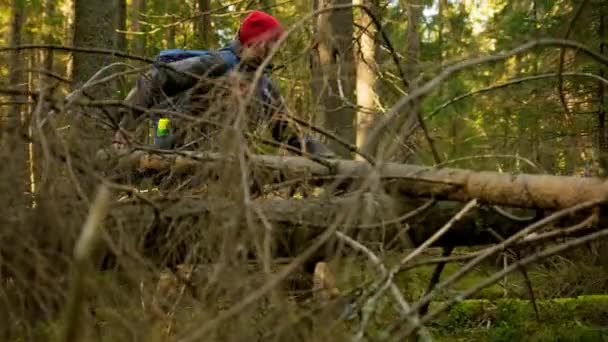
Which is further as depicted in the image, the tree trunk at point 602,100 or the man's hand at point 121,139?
the tree trunk at point 602,100

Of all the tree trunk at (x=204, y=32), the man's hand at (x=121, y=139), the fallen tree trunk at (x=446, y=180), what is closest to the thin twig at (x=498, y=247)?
the fallen tree trunk at (x=446, y=180)

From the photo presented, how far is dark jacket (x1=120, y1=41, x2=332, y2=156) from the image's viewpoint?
3.10 meters

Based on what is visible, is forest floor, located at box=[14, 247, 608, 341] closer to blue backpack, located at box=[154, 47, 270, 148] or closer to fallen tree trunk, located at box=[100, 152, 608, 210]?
fallen tree trunk, located at box=[100, 152, 608, 210]

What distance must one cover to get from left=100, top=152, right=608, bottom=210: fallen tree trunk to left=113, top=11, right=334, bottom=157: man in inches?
3.7

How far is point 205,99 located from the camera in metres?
3.23

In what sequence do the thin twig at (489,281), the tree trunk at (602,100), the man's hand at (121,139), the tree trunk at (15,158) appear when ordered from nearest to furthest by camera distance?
the thin twig at (489,281) → the tree trunk at (15,158) → the man's hand at (121,139) → the tree trunk at (602,100)

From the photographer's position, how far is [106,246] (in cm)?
251

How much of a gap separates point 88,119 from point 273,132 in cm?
Answer: 74

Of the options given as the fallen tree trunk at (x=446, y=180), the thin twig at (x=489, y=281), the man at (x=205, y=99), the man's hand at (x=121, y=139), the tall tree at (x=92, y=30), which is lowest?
the thin twig at (x=489, y=281)

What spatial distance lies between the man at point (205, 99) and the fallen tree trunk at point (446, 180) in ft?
0.31

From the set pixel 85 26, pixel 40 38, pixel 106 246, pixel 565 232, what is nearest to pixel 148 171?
pixel 106 246

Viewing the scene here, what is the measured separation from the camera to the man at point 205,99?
311 centimetres

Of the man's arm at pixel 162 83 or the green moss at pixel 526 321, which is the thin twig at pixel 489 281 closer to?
the man's arm at pixel 162 83

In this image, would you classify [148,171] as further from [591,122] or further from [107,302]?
[591,122]
